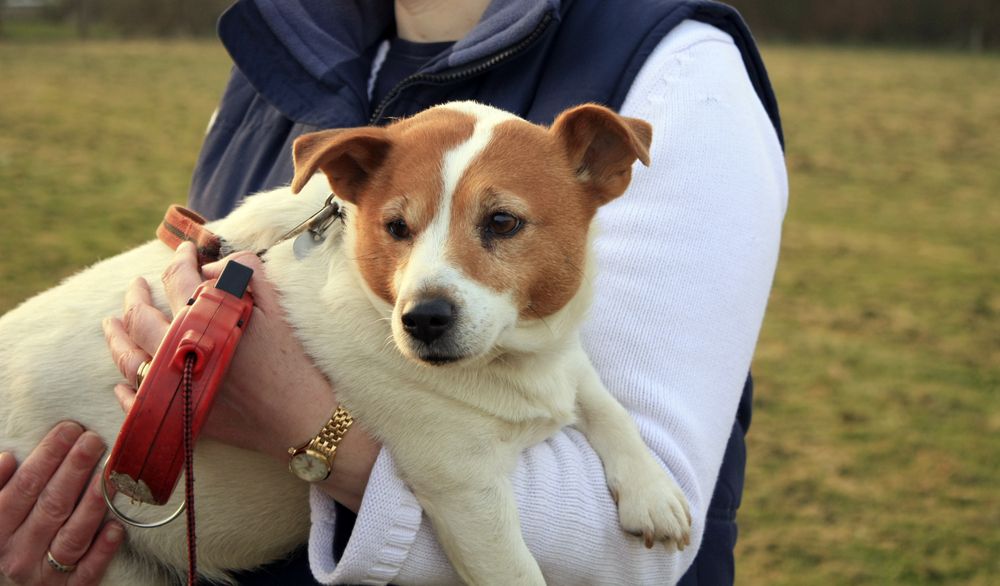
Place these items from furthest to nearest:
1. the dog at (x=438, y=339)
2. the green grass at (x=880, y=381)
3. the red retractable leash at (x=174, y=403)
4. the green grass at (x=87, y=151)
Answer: the green grass at (x=87, y=151) → the green grass at (x=880, y=381) → the dog at (x=438, y=339) → the red retractable leash at (x=174, y=403)

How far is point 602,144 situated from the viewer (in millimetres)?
1887

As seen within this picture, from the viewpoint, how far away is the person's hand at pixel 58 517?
1890 mm

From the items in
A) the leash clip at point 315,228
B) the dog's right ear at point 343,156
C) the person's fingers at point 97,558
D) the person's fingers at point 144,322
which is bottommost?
the person's fingers at point 97,558

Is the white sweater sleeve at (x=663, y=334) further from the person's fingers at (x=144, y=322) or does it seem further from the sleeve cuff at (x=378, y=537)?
the person's fingers at (x=144, y=322)

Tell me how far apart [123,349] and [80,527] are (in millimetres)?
355

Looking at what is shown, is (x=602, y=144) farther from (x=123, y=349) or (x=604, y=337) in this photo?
(x=123, y=349)

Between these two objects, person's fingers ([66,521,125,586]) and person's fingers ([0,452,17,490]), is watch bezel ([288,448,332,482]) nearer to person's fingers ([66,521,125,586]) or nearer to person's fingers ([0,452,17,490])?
person's fingers ([66,521,125,586])

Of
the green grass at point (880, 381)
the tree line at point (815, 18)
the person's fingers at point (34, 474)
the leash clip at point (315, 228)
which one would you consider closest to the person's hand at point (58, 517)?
the person's fingers at point (34, 474)

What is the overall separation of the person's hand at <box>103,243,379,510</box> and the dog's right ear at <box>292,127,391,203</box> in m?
0.25

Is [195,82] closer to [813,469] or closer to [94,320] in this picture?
[813,469]

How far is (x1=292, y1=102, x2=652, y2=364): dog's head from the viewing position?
1.72 metres

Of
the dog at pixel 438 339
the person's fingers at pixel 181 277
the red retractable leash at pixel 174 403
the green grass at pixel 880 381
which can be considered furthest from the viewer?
the green grass at pixel 880 381

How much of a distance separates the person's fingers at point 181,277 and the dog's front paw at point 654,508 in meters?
0.87

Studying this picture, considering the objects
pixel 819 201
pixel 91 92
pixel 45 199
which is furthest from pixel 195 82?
pixel 819 201
